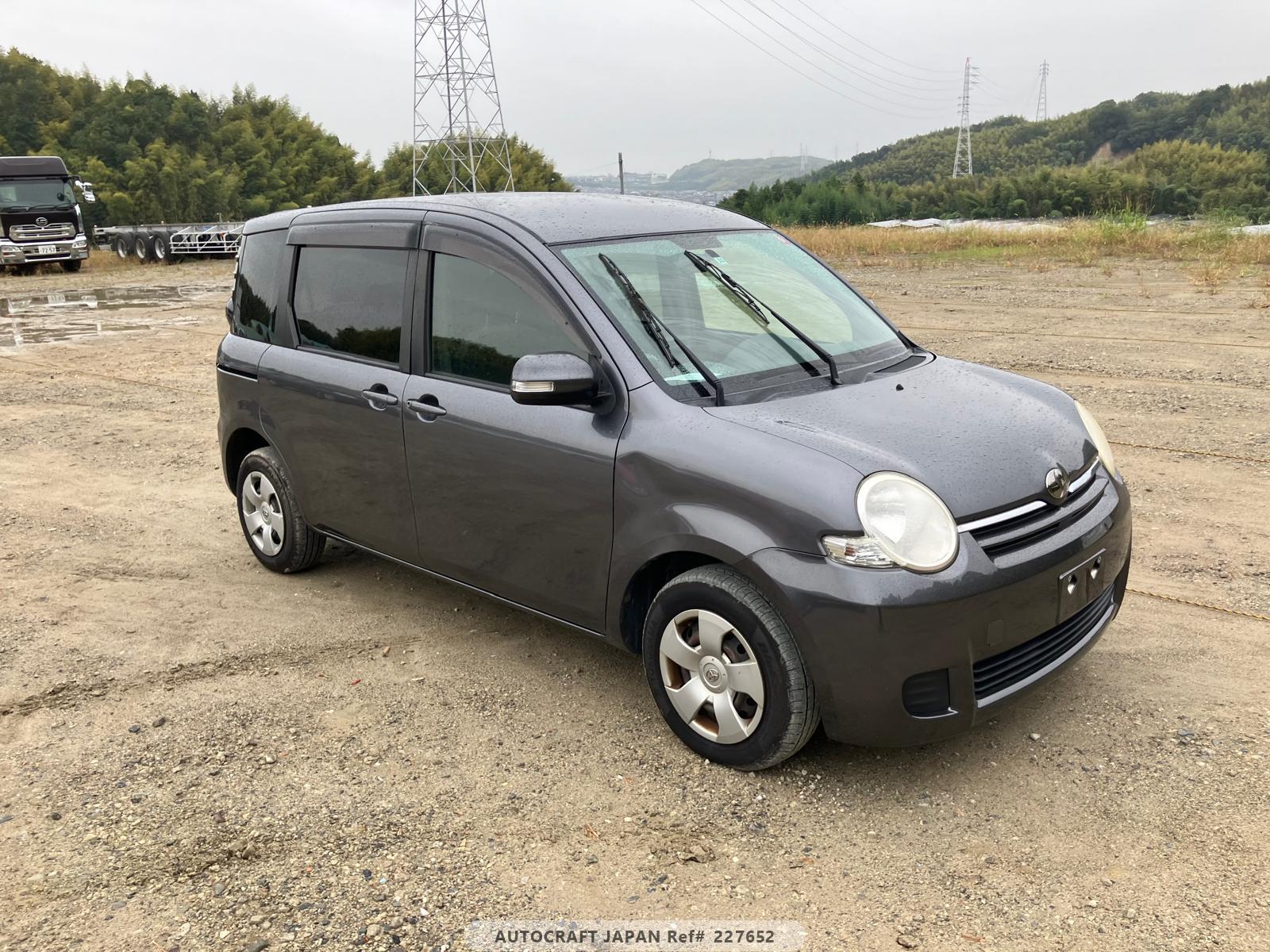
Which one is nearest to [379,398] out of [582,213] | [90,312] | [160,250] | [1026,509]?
[582,213]

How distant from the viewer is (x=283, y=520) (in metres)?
5.36

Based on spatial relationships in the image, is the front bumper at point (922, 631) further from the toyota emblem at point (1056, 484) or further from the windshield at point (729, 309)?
the windshield at point (729, 309)

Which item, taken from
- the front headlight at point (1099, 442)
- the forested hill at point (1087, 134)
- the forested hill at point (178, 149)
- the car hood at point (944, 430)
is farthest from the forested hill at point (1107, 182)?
the car hood at point (944, 430)

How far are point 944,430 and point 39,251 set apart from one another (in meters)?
33.7

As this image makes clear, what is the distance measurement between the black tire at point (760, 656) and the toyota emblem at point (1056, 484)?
990mm

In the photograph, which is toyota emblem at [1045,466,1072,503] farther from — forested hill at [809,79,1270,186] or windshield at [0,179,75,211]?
forested hill at [809,79,1270,186]

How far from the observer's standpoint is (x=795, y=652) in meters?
3.18

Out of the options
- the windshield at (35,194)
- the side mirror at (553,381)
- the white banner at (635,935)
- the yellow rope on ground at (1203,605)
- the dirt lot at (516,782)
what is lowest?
the white banner at (635,935)

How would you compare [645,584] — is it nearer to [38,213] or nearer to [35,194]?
[38,213]

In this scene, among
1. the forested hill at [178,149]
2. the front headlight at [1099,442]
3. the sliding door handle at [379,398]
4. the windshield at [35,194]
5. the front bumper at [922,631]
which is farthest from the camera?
the forested hill at [178,149]

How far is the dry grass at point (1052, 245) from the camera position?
2108 cm

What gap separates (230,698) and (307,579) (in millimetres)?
1337

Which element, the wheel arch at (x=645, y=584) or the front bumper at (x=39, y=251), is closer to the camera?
the wheel arch at (x=645, y=584)

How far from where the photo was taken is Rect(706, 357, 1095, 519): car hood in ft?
10.5
